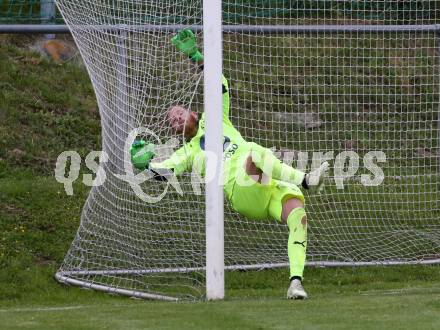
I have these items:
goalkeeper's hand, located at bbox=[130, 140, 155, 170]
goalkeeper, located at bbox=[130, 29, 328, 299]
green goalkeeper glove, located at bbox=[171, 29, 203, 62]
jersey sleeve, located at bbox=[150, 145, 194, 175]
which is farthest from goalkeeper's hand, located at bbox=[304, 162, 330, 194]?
green goalkeeper glove, located at bbox=[171, 29, 203, 62]

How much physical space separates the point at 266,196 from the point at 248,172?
0.88 feet

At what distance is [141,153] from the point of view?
9000mm

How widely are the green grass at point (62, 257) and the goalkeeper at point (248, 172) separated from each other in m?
0.56

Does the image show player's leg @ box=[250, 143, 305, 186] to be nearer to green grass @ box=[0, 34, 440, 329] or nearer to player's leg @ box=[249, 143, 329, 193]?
player's leg @ box=[249, 143, 329, 193]

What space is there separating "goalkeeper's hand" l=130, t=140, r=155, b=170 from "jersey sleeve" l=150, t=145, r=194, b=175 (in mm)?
145

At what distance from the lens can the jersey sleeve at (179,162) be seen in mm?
9125

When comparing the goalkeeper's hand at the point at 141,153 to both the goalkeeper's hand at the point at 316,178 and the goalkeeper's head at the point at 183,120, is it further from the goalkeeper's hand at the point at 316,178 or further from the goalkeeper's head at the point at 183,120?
the goalkeeper's hand at the point at 316,178

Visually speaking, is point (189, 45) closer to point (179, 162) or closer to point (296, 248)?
point (179, 162)

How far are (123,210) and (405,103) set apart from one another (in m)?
3.14

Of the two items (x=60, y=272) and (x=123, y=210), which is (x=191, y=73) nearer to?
(x=123, y=210)

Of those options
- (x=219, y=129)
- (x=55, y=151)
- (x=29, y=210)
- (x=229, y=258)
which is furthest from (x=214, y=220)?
(x=55, y=151)

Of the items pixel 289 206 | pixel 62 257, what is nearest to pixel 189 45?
pixel 289 206

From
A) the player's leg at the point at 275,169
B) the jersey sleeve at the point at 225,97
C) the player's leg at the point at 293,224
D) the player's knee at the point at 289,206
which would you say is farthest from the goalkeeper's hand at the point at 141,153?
the player's knee at the point at 289,206

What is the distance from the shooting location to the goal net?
9.73 meters
